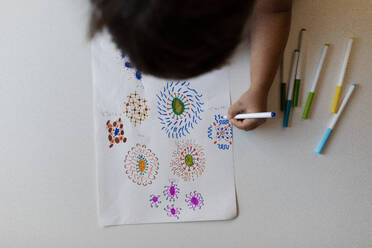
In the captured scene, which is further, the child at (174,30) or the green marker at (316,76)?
the green marker at (316,76)

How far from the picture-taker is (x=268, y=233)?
1.98 feet

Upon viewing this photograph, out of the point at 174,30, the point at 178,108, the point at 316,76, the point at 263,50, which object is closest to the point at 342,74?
the point at 316,76

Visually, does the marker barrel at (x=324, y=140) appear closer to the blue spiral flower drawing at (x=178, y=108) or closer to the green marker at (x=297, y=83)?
the green marker at (x=297, y=83)

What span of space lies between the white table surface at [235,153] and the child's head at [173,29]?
11.4 inches

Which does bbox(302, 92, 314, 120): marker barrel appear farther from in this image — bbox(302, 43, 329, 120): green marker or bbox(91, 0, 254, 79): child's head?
bbox(91, 0, 254, 79): child's head

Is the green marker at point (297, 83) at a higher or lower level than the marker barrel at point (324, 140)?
higher

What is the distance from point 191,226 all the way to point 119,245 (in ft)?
0.46

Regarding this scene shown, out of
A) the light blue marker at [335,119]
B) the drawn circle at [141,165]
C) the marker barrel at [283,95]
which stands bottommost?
the drawn circle at [141,165]

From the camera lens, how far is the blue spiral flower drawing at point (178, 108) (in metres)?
0.60

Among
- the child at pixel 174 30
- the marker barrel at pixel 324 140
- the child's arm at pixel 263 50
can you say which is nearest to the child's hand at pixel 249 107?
the child's arm at pixel 263 50

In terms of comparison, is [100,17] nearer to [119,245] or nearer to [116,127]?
[116,127]

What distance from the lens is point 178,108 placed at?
1.96ft

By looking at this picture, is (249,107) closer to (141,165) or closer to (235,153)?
(235,153)

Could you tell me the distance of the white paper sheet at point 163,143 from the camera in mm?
597
